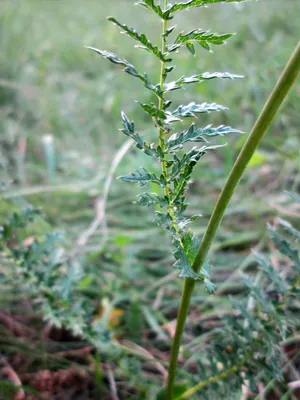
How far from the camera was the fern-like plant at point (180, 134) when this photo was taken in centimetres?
34

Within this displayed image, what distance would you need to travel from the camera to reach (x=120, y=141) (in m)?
1.68

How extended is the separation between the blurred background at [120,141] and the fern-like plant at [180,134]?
1.33 ft

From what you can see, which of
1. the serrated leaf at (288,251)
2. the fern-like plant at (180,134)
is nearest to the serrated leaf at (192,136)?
the fern-like plant at (180,134)

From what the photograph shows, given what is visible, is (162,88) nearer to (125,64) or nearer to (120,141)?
(125,64)

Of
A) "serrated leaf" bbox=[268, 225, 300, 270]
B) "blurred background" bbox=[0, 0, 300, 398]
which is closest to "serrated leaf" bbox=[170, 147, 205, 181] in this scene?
"serrated leaf" bbox=[268, 225, 300, 270]

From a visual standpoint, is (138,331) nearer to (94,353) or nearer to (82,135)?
(94,353)

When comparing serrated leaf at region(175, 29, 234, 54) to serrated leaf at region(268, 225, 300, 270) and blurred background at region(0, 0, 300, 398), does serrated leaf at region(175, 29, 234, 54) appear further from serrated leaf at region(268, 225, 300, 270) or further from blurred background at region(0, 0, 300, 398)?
blurred background at region(0, 0, 300, 398)

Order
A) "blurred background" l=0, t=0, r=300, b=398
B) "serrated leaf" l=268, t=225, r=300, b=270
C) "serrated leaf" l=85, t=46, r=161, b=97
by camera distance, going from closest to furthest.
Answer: "serrated leaf" l=85, t=46, r=161, b=97, "serrated leaf" l=268, t=225, r=300, b=270, "blurred background" l=0, t=0, r=300, b=398

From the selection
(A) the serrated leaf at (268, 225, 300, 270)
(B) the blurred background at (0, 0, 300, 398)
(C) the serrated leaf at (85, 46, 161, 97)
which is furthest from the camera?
(B) the blurred background at (0, 0, 300, 398)

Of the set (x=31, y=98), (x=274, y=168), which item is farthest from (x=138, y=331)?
(x=31, y=98)

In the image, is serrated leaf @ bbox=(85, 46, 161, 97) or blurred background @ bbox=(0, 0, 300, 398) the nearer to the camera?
serrated leaf @ bbox=(85, 46, 161, 97)

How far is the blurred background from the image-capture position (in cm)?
108

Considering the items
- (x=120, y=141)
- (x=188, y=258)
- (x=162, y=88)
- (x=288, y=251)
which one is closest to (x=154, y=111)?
(x=162, y=88)

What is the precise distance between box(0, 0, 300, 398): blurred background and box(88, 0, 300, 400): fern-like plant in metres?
0.41
